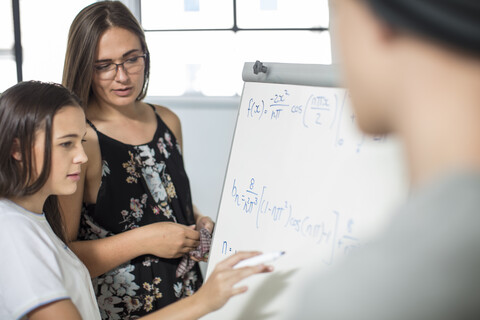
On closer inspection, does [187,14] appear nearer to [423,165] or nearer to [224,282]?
[224,282]

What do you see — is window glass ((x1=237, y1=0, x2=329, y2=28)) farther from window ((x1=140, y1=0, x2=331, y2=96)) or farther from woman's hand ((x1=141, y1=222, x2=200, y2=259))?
woman's hand ((x1=141, y1=222, x2=200, y2=259))

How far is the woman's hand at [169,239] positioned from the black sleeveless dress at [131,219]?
0.21 ft

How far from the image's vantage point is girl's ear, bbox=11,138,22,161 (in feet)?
3.80

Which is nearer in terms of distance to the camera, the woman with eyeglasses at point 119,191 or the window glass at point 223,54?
the woman with eyeglasses at point 119,191

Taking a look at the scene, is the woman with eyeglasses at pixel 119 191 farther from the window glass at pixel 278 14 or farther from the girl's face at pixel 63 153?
the window glass at pixel 278 14

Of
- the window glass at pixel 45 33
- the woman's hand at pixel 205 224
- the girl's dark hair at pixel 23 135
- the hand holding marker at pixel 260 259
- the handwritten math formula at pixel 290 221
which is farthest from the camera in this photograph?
the window glass at pixel 45 33

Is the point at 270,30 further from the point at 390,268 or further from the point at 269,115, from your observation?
the point at 390,268

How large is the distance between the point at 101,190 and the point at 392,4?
122 centimetres

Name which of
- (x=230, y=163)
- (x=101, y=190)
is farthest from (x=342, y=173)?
(x=101, y=190)

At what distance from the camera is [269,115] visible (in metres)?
1.24

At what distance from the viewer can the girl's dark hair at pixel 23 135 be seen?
A: 1.14 m

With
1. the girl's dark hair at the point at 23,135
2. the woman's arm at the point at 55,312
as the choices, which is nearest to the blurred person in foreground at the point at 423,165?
the woman's arm at the point at 55,312

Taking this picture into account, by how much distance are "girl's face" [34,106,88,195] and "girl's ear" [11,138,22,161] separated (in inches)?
A: 1.5

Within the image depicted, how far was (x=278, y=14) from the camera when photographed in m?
2.82
